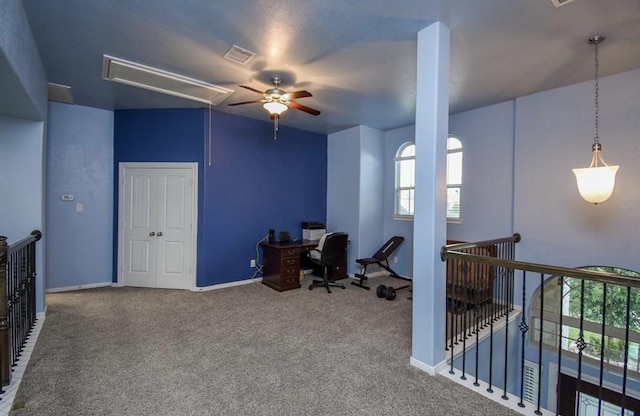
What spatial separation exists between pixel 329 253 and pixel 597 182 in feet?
10.7

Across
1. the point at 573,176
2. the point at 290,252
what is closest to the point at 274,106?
the point at 290,252

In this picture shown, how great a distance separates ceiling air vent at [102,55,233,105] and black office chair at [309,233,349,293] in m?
2.57

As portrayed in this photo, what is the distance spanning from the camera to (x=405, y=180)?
5.69m

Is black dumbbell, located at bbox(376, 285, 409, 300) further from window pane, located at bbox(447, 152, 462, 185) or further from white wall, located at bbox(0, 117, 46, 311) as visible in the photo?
white wall, located at bbox(0, 117, 46, 311)

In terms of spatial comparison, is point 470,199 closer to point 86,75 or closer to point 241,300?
point 241,300

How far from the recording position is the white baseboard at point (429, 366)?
2.39m

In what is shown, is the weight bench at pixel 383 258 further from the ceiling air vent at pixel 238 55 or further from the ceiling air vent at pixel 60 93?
the ceiling air vent at pixel 60 93

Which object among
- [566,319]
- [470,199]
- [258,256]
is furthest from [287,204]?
[566,319]

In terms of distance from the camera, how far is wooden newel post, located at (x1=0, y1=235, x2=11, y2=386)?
205 centimetres

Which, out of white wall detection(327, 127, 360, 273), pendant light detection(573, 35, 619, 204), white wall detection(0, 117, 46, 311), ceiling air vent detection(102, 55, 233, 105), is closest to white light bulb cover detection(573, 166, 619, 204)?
pendant light detection(573, 35, 619, 204)

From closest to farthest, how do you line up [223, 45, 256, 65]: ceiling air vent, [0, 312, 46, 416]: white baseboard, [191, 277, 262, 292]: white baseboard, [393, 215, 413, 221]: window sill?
[0, 312, 46, 416]: white baseboard
[223, 45, 256, 65]: ceiling air vent
[191, 277, 262, 292]: white baseboard
[393, 215, 413, 221]: window sill

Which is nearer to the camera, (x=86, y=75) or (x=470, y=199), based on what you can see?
(x=86, y=75)

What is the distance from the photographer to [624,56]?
292 centimetres

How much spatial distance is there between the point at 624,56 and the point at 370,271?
441cm
